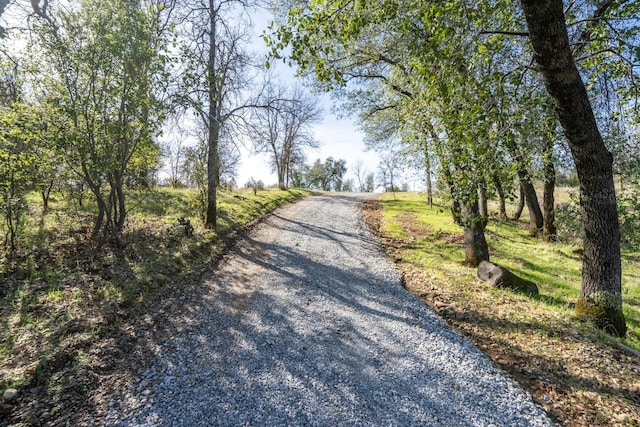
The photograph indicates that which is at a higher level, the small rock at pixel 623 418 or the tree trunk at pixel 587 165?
the tree trunk at pixel 587 165

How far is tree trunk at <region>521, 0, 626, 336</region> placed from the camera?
3158 mm

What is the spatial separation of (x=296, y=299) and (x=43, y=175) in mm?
6232

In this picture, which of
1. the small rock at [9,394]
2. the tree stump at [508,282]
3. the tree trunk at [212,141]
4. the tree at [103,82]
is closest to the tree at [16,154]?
the tree at [103,82]

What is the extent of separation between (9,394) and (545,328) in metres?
6.93

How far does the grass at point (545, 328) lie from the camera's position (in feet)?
9.98

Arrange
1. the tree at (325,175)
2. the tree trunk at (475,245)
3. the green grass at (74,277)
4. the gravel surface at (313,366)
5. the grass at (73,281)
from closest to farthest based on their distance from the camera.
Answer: the gravel surface at (313,366), the grass at (73,281), the green grass at (74,277), the tree trunk at (475,245), the tree at (325,175)

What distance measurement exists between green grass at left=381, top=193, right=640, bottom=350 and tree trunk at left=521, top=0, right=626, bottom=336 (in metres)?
0.55

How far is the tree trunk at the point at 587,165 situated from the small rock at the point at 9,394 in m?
6.81

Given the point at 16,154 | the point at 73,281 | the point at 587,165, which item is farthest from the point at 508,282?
the point at 16,154

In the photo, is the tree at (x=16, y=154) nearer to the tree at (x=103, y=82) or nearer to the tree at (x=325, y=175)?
the tree at (x=103, y=82)

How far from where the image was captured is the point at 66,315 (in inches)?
162

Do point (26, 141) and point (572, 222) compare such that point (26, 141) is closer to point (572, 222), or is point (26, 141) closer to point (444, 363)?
point (444, 363)

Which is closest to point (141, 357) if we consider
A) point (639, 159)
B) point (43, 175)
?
point (43, 175)

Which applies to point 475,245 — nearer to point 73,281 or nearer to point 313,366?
point 313,366
